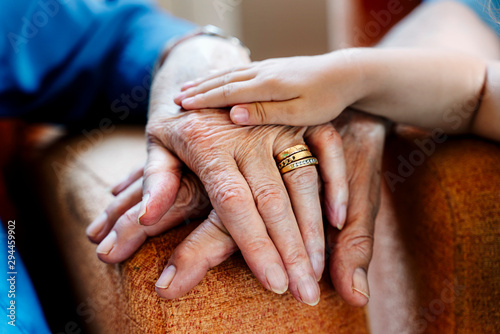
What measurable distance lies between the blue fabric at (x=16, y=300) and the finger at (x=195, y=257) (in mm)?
155

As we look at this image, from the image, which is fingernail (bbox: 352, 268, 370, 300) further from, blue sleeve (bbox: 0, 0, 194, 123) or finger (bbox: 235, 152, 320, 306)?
blue sleeve (bbox: 0, 0, 194, 123)

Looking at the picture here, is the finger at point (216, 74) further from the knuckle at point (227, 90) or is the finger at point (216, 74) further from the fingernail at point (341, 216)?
the fingernail at point (341, 216)

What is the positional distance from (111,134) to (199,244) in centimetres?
52

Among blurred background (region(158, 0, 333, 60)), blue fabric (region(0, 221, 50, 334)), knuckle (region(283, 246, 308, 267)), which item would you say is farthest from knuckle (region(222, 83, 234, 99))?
blurred background (region(158, 0, 333, 60))

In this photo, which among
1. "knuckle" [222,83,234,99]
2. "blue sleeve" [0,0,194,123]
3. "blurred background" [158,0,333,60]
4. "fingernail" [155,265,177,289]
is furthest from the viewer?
"blurred background" [158,0,333,60]

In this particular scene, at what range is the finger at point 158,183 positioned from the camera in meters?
0.51

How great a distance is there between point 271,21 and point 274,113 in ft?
6.99

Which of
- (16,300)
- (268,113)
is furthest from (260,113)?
(16,300)

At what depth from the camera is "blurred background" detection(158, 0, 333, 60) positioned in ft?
8.26

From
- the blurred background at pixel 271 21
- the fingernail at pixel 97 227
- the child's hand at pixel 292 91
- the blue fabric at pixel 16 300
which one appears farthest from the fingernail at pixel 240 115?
the blurred background at pixel 271 21

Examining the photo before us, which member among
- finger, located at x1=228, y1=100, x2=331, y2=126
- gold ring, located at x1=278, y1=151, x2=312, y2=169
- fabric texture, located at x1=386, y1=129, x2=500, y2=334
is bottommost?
fabric texture, located at x1=386, y1=129, x2=500, y2=334

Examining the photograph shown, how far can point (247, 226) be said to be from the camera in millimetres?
496

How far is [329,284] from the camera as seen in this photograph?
555 mm

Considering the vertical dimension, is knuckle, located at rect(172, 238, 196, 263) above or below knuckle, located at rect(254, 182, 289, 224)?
below
